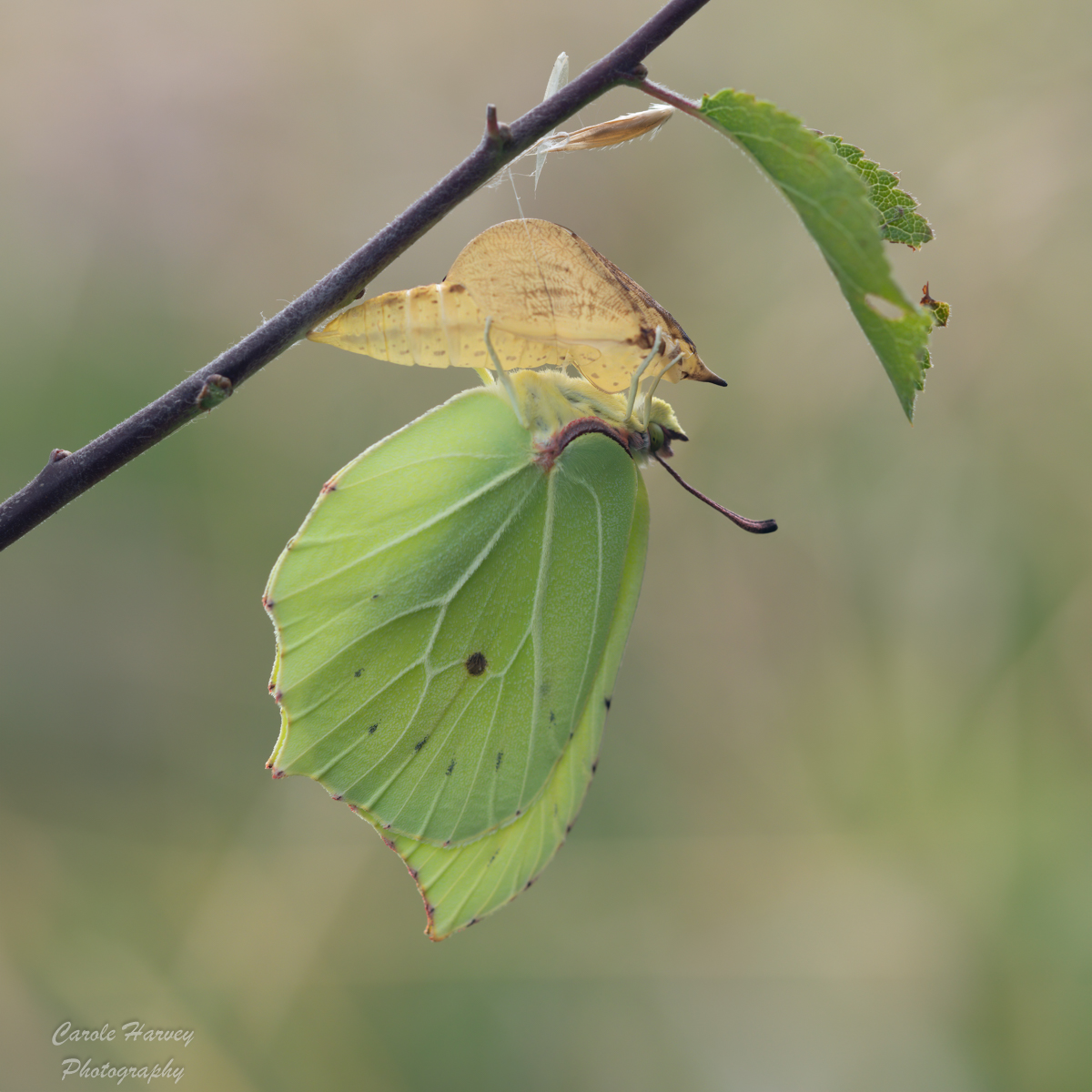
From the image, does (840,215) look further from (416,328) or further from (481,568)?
(481,568)

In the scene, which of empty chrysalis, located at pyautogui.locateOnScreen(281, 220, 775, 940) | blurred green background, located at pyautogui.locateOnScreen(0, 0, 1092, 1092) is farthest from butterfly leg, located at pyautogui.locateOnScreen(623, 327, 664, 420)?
blurred green background, located at pyautogui.locateOnScreen(0, 0, 1092, 1092)

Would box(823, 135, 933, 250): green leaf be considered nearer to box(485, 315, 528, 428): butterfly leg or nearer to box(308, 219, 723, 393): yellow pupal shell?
box(308, 219, 723, 393): yellow pupal shell

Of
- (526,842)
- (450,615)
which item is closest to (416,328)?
(450,615)

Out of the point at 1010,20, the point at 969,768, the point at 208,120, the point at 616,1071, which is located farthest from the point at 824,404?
the point at 208,120

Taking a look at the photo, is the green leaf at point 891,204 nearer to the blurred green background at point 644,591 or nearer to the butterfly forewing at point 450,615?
the butterfly forewing at point 450,615

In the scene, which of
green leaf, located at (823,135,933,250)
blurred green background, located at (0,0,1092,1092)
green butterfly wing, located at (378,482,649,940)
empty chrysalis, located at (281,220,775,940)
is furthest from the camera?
blurred green background, located at (0,0,1092,1092)

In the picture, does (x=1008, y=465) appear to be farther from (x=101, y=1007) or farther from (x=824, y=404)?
(x=101, y=1007)

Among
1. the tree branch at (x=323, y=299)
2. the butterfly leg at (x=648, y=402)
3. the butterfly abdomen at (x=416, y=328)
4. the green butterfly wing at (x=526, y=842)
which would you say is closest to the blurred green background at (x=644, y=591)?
the green butterfly wing at (x=526, y=842)
